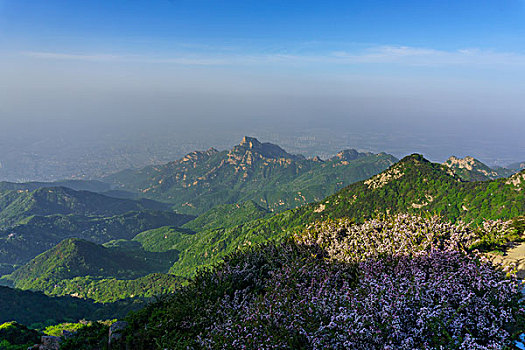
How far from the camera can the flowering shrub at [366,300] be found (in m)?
6.50

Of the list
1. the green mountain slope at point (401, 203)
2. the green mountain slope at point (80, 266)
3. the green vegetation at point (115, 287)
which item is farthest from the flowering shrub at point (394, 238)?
the green mountain slope at point (80, 266)

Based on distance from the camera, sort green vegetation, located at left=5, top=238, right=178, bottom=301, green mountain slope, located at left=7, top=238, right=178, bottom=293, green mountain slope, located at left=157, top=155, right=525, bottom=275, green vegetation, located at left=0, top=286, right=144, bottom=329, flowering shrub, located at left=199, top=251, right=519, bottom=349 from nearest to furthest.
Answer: flowering shrub, located at left=199, top=251, right=519, bottom=349 → green mountain slope, located at left=157, top=155, right=525, bottom=275 → green vegetation, located at left=0, top=286, right=144, bottom=329 → green vegetation, located at left=5, top=238, right=178, bottom=301 → green mountain slope, located at left=7, top=238, right=178, bottom=293

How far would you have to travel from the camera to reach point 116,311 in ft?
303

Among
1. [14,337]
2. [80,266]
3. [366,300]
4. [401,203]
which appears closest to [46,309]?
[80,266]

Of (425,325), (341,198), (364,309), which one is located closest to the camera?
(425,325)

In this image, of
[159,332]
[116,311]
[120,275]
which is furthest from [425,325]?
[120,275]

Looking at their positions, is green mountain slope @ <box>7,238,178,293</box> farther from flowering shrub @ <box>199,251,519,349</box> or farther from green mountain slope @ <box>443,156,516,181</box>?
green mountain slope @ <box>443,156,516,181</box>

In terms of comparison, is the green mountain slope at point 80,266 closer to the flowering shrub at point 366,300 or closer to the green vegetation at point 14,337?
the green vegetation at point 14,337

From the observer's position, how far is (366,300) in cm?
→ 743

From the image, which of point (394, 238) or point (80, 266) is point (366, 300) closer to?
point (394, 238)

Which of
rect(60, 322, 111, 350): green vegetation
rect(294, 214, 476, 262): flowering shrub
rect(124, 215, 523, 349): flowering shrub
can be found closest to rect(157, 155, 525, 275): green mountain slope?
rect(294, 214, 476, 262): flowering shrub

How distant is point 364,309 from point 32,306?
121355 mm

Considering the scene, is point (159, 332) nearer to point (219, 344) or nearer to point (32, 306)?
point (219, 344)

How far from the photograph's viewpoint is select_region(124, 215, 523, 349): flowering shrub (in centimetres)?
650
